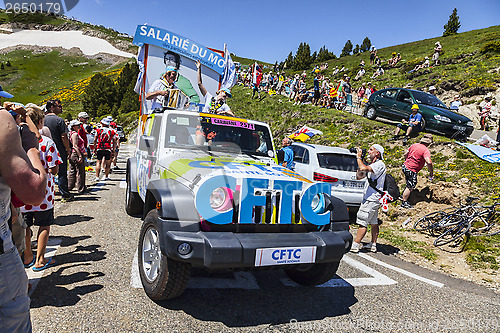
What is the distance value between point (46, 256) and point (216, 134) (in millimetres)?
2887

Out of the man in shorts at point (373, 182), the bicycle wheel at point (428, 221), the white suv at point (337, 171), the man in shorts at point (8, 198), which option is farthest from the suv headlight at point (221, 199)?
the bicycle wheel at point (428, 221)

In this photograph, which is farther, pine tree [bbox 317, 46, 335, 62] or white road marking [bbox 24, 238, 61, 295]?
pine tree [bbox 317, 46, 335, 62]

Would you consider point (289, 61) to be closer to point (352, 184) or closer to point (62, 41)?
point (352, 184)

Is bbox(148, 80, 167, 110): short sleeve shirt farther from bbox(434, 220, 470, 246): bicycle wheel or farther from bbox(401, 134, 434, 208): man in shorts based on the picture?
bbox(434, 220, 470, 246): bicycle wheel

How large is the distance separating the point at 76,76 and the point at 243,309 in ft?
386

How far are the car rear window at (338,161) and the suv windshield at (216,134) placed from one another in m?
2.76

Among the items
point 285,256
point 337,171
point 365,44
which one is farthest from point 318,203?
point 365,44

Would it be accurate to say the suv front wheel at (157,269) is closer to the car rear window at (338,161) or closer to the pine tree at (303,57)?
the car rear window at (338,161)

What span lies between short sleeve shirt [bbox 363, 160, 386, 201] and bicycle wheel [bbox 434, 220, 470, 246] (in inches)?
83.0

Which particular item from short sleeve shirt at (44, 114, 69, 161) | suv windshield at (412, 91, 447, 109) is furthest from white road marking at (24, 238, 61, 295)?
suv windshield at (412, 91, 447, 109)

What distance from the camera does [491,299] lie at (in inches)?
166

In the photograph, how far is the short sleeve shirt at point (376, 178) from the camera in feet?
17.7

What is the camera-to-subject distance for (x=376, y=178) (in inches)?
215

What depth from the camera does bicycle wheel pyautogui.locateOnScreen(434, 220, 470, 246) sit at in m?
6.38
